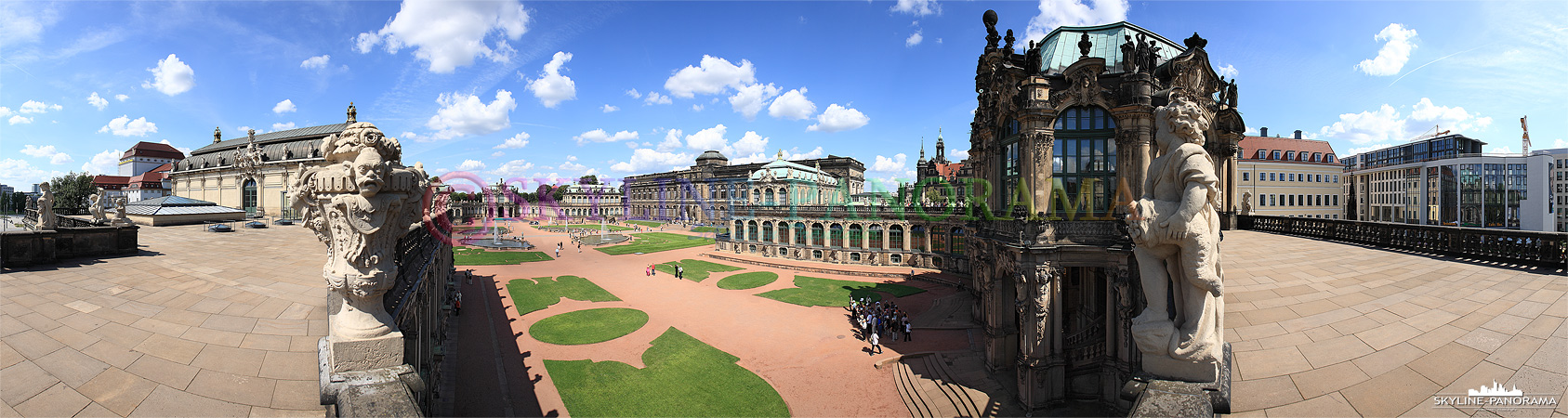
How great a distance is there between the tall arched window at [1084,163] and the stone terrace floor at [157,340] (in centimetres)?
1798

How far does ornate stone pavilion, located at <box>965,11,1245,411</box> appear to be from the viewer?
46.6 feet

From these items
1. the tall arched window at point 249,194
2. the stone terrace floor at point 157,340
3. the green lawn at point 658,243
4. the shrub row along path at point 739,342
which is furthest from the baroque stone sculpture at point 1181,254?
the tall arched window at point 249,194

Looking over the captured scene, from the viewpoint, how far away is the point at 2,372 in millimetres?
5125

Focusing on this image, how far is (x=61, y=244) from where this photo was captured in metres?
9.80

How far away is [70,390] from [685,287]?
108 ft

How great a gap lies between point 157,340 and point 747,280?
1398 inches

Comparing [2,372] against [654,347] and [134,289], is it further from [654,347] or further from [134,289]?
[654,347]

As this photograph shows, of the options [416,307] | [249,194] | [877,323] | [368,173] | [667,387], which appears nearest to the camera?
[368,173]

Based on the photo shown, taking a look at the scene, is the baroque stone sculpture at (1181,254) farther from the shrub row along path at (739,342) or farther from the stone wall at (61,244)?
the stone wall at (61,244)

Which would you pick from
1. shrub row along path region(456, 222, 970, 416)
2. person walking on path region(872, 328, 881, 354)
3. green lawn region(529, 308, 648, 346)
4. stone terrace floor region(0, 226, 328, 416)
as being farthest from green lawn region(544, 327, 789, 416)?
stone terrace floor region(0, 226, 328, 416)

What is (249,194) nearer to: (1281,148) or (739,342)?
(739,342)

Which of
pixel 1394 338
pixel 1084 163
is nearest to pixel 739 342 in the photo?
pixel 1084 163

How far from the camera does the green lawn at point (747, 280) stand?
3844 cm

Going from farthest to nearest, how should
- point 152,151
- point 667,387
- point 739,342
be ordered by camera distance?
point 152,151
point 739,342
point 667,387
